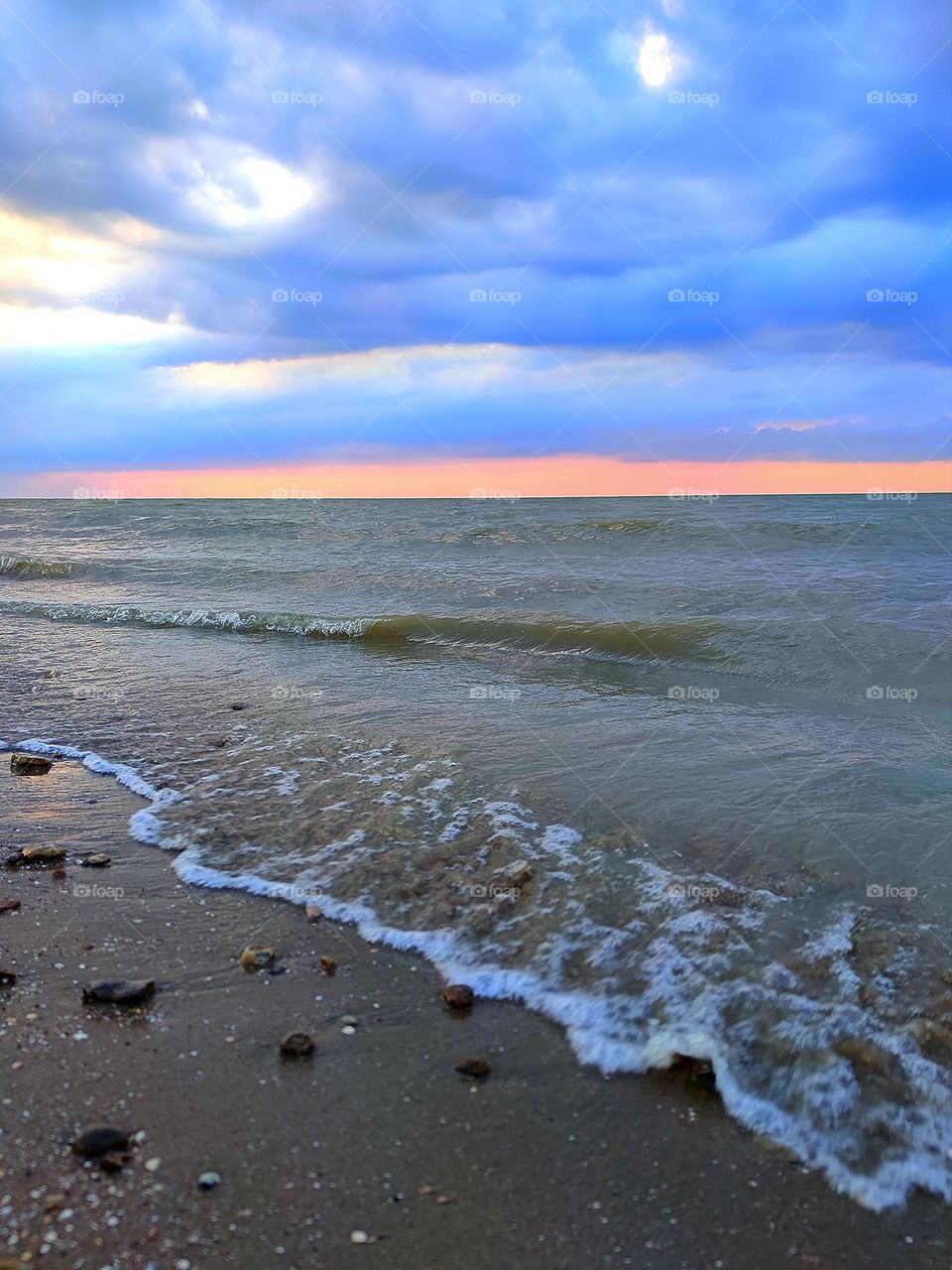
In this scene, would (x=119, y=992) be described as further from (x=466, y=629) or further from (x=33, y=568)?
(x=33, y=568)

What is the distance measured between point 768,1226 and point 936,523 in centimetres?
3295

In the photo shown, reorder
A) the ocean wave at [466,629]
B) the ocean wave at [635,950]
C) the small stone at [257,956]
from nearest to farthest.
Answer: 1. the ocean wave at [635,950]
2. the small stone at [257,956]
3. the ocean wave at [466,629]

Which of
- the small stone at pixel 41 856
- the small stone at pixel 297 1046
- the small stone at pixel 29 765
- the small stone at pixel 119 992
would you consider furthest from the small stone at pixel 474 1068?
the small stone at pixel 29 765

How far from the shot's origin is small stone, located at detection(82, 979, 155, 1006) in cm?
368

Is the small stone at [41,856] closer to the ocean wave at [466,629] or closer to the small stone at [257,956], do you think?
the small stone at [257,956]

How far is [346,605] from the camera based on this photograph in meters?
16.9

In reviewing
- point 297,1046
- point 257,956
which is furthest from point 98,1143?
point 257,956

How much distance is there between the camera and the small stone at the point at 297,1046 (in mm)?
3357

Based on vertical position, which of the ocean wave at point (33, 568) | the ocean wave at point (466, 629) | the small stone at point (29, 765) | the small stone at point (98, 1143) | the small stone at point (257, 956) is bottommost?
the small stone at point (98, 1143)

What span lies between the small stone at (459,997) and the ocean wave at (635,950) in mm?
137

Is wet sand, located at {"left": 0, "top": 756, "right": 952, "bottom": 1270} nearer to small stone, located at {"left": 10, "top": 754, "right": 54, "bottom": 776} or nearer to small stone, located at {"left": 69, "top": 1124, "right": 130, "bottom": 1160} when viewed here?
small stone, located at {"left": 69, "top": 1124, "right": 130, "bottom": 1160}

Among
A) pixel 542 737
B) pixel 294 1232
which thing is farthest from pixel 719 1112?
pixel 542 737

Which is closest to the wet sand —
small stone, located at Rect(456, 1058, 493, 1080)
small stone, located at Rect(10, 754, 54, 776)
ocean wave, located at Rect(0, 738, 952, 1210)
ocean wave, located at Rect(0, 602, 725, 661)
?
small stone, located at Rect(456, 1058, 493, 1080)

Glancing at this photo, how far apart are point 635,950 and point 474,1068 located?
3.96ft
